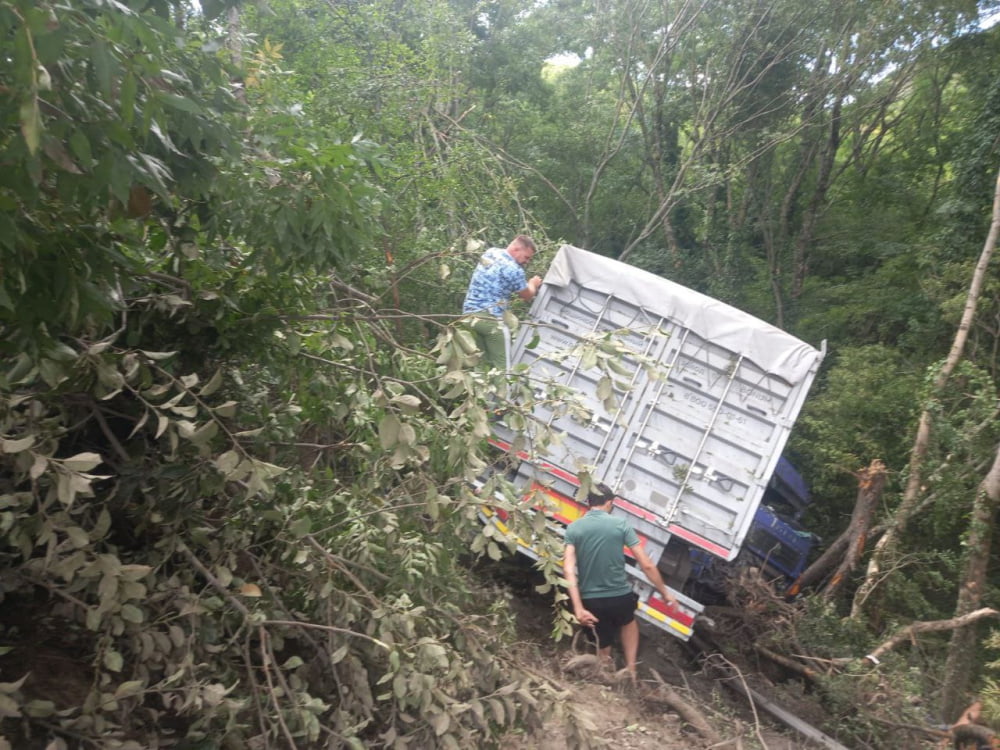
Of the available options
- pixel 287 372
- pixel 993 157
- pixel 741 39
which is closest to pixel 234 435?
pixel 287 372

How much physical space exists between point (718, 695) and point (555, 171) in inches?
414

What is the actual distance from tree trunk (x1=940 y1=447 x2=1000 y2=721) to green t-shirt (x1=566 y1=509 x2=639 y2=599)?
284 cm

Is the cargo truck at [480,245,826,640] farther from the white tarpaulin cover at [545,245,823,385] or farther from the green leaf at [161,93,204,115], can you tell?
the green leaf at [161,93,204,115]

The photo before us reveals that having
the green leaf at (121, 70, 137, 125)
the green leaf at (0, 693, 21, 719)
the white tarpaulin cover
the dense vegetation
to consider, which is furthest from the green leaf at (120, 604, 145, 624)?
the white tarpaulin cover

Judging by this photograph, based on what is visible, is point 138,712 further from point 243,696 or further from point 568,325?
point 568,325

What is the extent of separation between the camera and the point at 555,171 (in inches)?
596

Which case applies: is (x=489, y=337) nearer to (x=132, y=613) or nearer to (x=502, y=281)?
(x=132, y=613)

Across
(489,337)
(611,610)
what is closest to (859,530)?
(611,610)

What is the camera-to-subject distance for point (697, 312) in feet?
23.5

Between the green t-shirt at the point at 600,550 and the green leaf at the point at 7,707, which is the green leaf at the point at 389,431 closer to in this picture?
the green leaf at the point at 7,707

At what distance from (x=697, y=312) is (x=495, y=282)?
1.67 meters

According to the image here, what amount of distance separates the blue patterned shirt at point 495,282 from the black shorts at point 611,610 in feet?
7.25

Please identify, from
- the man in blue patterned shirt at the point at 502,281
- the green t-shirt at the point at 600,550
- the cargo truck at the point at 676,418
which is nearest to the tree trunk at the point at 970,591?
the cargo truck at the point at 676,418

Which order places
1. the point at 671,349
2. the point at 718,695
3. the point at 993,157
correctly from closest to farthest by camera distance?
the point at 718,695 → the point at 671,349 → the point at 993,157
